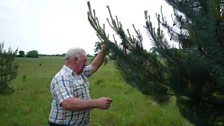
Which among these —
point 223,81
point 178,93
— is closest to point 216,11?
point 223,81

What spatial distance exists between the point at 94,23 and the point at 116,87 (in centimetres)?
1322

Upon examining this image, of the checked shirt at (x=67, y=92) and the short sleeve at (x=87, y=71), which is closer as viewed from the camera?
the checked shirt at (x=67, y=92)

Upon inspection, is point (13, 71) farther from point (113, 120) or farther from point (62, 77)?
point (62, 77)

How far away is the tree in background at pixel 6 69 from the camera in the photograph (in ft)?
45.7

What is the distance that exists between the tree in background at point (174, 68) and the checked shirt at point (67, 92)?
0.48m

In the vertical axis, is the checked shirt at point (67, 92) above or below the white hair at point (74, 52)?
below

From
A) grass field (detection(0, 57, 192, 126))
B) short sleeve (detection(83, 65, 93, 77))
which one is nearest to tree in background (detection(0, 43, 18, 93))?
grass field (detection(0, 57, 192, 126))

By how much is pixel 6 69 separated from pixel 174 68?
10951 mm

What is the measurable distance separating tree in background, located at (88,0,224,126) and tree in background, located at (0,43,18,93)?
9967mm

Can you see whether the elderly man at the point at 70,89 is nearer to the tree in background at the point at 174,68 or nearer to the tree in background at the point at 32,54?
the tree in background at the point at 174,68

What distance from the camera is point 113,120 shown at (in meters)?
10.3

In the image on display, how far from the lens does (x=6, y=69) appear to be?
14.1 meters

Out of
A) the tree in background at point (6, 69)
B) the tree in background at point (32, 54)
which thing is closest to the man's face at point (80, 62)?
the tree in background at point (6, 69)

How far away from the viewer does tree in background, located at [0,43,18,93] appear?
13923mm
